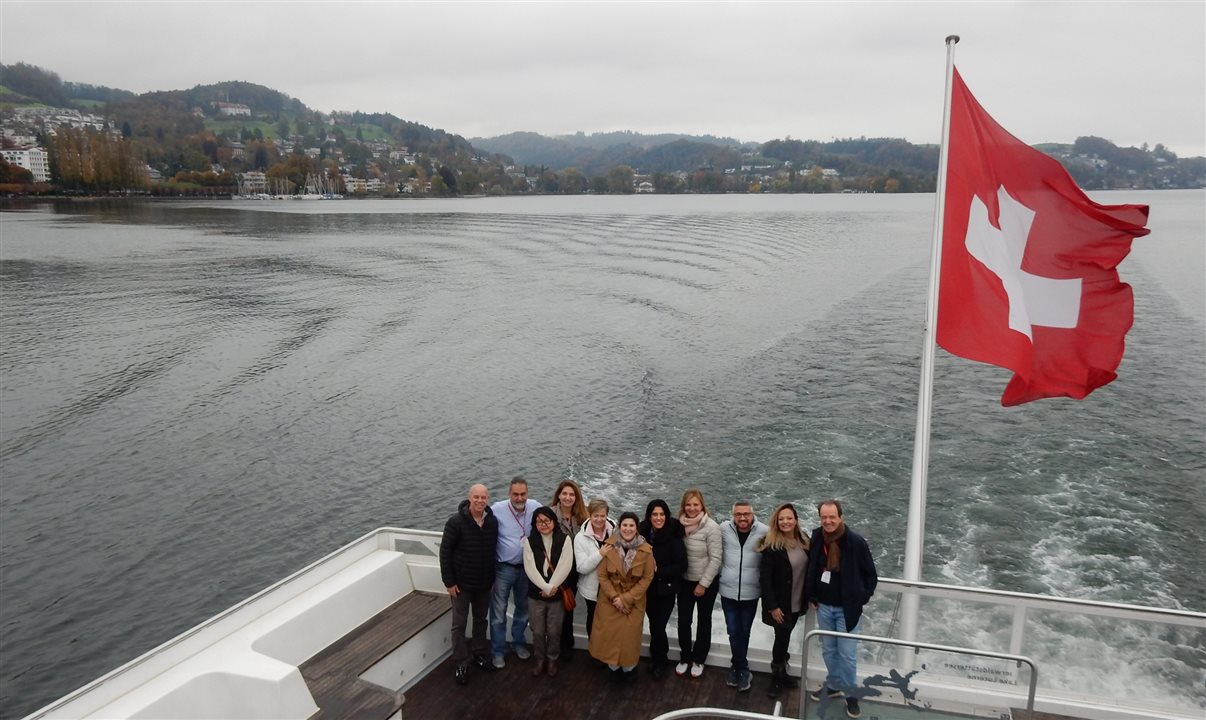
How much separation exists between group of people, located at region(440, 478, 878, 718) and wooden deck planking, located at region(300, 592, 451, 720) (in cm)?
44

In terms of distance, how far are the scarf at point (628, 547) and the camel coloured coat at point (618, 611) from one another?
25 millimetres

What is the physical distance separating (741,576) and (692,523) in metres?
0.50

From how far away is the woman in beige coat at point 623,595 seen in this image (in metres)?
5.62

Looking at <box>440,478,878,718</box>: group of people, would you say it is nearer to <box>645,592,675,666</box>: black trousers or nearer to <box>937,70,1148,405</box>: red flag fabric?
<box>645,592,675,666</box>: black trousers

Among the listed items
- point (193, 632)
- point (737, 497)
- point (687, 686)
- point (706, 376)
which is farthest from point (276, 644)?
point (706, 376)

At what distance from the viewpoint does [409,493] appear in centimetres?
1652

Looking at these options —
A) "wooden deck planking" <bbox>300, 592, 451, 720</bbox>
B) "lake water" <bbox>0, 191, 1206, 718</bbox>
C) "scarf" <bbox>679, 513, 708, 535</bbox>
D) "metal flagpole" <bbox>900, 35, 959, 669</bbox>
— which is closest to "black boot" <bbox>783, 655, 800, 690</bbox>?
"metal flagpole" <bbox>900, 35, 959, 669</bbox>

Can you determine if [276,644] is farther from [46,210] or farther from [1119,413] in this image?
[46,210]

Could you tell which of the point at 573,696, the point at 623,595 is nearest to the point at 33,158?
the point at 573,696

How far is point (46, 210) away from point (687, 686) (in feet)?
361

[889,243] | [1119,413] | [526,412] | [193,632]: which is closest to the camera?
[193,632]

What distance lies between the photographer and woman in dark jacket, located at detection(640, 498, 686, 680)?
18.7ft

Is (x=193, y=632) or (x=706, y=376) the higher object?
(x=193, y=632)

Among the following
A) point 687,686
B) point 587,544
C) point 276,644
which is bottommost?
point 687,686
